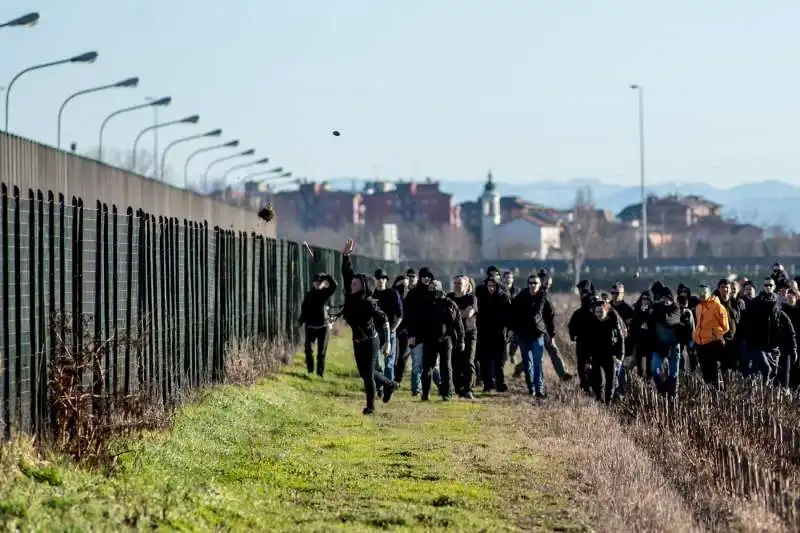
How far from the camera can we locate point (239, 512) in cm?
1313

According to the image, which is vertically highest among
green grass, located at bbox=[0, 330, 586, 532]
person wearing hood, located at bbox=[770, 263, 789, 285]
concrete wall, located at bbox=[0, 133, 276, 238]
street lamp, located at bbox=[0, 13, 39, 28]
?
street lamp, located at bbox=[0, 13, 39, 28]

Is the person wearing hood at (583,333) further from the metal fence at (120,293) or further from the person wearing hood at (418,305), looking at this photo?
the metal fence at (120,293)

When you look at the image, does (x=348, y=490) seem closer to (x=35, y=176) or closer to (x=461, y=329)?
(x=35, y=176)

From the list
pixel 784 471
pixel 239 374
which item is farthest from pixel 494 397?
pixel 784 471

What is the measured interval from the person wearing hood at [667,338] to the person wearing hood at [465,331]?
285cm

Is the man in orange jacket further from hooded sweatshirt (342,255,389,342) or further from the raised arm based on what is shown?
the raised arm

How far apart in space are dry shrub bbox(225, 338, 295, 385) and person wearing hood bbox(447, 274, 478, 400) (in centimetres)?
295

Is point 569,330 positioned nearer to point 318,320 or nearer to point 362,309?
point 362,309

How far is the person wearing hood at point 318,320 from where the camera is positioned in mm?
30984

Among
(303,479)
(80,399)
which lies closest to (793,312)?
(303,479)

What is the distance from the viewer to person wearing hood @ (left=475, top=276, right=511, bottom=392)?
92.6 ft

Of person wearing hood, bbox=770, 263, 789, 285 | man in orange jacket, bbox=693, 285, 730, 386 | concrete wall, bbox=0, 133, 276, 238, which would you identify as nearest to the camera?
concrete wall, bbox=0, 133, 276, 238

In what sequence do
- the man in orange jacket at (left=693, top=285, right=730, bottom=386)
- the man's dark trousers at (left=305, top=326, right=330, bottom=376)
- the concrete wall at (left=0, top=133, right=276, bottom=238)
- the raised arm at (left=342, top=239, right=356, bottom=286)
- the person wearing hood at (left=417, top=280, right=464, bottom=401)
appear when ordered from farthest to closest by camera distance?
the man's dark trousers at (left=305, top=326, right=330, bottom=376) < the person wearing hood at (left=417, top=280, right=464, bottom=401) < the man in orange jacket at (left=693, top=285, right=730, bottom=386) < the raised arm at (left=342, top=239, right=356, bottom=286) < the concrete wall at (left=0, top=133, right=276, bottom=238)

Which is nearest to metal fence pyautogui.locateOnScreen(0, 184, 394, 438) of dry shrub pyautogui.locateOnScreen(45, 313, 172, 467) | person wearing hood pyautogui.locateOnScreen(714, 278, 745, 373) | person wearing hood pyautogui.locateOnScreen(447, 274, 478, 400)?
dry shrub pyautogui.locateOnScreen(45, 313, 172, 467)
